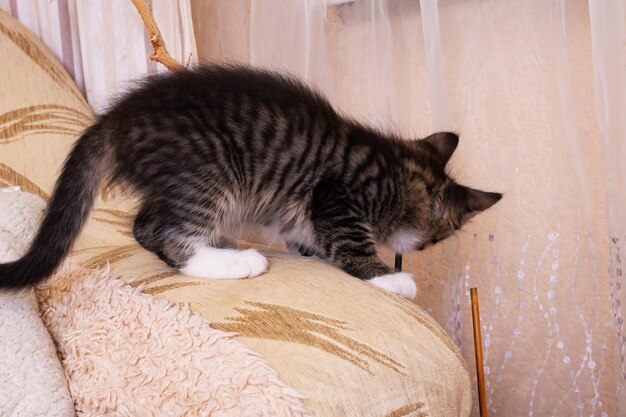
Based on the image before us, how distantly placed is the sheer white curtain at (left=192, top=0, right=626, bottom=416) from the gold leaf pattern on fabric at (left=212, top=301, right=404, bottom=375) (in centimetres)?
59

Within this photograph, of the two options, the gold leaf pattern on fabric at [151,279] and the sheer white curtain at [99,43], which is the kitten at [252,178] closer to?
the gold leaf pattern on fabric at [151,279]

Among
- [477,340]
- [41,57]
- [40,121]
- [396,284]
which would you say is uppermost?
[41,57]

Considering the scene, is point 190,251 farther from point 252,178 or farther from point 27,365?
point 27,365

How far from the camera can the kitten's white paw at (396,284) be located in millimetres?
1174

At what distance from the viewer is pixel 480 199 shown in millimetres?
1245

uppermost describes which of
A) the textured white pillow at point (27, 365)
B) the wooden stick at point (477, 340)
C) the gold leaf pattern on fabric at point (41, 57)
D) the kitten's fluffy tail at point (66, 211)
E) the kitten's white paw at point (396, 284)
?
the gold leaf pattern on fabric at point (41, 57)

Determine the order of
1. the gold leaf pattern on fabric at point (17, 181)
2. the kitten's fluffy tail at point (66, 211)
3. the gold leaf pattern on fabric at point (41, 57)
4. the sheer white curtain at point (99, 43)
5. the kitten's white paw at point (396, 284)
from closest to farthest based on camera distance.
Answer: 1. the kitten's fluffy tail at point (66, 211)
2. the kitten's white paw at point (396, 284)
3. the gold leaf pattern on fabric at point (17, 181)
4. the gold leaf pattern on fabric at point (41, 57)
5. the sheer white curtain at point (99, 43)

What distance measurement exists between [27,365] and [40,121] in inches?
36.9

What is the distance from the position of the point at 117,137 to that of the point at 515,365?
101 cm

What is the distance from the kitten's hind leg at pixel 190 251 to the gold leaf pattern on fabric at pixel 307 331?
0.67 feet

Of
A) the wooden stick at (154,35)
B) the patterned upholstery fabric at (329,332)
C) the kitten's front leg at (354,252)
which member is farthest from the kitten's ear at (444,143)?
the wooden stick at (154,35)

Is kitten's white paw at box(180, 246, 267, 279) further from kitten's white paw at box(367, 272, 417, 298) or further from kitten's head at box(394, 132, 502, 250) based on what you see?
kitten's head at box(394, 132, 502, 250)

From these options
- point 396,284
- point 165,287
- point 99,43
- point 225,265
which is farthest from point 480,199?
point 99,43

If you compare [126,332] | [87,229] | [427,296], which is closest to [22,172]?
[87,229]
